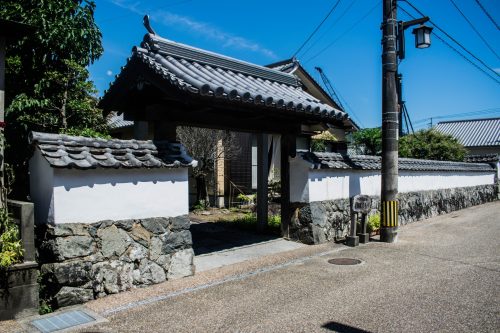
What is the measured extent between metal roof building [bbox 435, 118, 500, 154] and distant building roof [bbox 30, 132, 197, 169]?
33356 mm

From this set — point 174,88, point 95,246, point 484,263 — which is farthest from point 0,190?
point 484,263

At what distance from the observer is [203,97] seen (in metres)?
6.46

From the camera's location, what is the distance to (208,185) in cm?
1697

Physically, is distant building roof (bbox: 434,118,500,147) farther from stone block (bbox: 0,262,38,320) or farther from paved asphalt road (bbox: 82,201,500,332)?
stone block (bbox: 0,262,38,320)

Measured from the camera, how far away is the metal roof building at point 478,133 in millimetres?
36531

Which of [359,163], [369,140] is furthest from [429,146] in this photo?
[359,163]

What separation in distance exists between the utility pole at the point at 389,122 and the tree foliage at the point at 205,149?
24.4ft

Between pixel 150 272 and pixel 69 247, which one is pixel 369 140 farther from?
pixel 69 247

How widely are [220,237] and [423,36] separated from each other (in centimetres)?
757

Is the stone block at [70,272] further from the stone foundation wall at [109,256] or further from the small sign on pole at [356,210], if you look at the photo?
the small sign on pole at [356,210]

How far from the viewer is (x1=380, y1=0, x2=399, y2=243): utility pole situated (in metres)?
9.76

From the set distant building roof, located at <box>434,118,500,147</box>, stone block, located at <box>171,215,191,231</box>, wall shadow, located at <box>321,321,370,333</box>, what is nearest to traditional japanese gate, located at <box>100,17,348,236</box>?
stone block, located at <box>171,215,191,231</box>

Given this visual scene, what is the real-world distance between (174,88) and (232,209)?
33.7 feet

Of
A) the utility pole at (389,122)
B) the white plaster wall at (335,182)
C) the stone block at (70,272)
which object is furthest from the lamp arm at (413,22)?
the stone block at (70,272)
